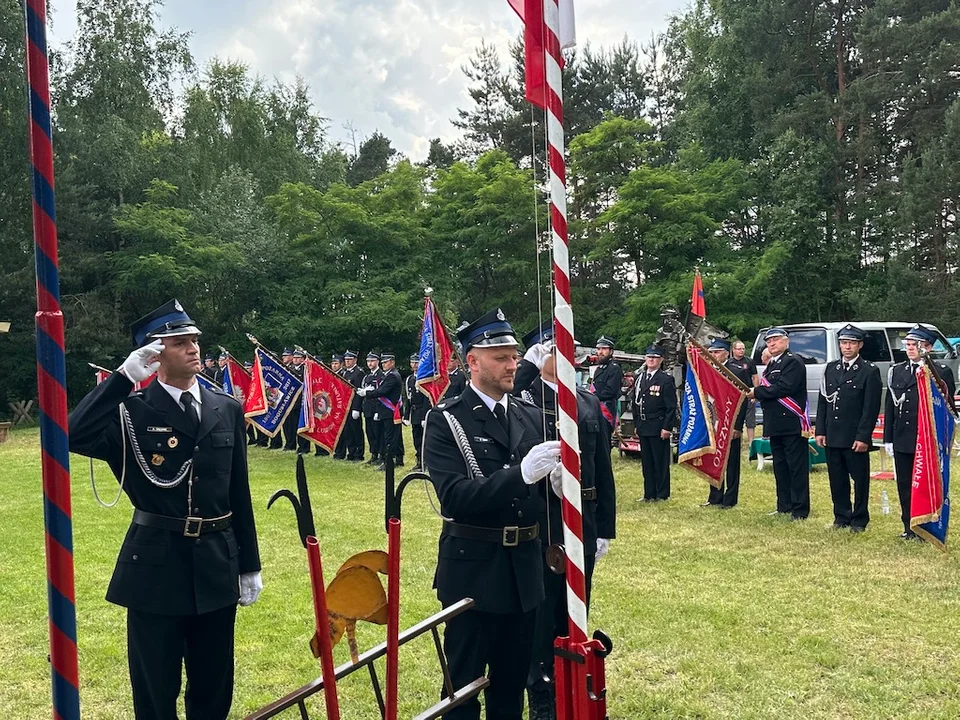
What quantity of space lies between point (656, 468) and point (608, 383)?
1627mm

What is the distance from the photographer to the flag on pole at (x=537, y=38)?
2633 millimetres

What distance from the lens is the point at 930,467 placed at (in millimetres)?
6969

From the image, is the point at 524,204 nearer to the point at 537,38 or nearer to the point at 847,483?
the point at 847,483

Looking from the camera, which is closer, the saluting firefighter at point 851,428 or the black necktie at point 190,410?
the black necktie at point 190,410

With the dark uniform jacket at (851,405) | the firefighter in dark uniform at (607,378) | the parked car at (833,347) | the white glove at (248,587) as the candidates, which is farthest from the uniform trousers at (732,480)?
the white glove at (248,587)

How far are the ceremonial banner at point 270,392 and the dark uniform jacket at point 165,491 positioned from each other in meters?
11.7

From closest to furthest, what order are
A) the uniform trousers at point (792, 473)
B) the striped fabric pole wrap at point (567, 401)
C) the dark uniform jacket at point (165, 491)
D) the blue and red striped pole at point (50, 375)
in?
the blue and red striped pole at point (50, 375) → the striped fabric pole wrap at point (567, 401) → the dark uniform jacket at point (165, 491) → the uniform trousers at point (792, 473)

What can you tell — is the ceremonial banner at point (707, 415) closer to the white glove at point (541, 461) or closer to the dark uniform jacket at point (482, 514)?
the dark uniform jacket at point (482, 514)

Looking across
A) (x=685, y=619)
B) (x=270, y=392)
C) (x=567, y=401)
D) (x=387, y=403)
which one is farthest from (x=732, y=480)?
(x=270, y=392)

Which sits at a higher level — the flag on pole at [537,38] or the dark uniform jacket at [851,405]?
the flag on pole at [537,38]

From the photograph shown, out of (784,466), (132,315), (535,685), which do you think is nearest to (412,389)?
(784,466)

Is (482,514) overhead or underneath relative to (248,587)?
overhead

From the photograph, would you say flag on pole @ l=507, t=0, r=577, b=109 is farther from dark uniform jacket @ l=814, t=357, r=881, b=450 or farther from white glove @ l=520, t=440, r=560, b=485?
dark uniform jacket @ l=814, t=357, r=881, b=450

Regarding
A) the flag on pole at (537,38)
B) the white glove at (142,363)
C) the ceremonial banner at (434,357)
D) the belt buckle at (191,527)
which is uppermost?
the flag on pole at (537,38)
